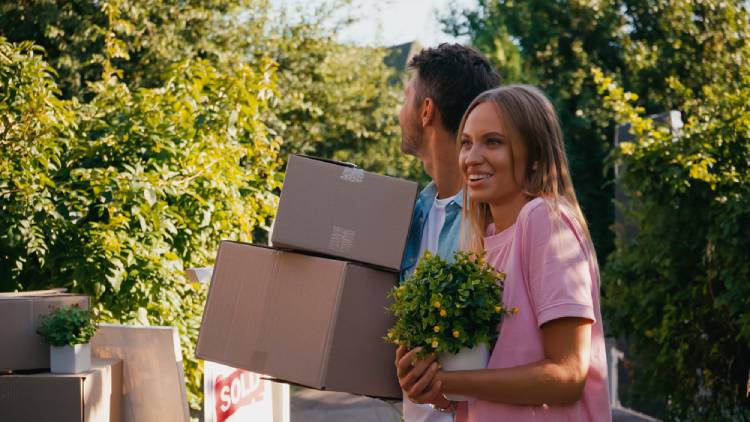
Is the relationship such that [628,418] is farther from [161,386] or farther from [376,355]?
[376,355]

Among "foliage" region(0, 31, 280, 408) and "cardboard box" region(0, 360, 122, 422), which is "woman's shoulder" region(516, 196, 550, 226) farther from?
"foliage" region(0, 31, 280, 408)

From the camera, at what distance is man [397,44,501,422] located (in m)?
2.60

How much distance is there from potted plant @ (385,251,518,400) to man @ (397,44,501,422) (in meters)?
0.66

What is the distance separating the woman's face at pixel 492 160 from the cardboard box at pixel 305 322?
0.49 metres

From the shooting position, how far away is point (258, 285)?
2.43 metres

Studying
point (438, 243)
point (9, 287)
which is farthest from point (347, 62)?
point (438, 243)

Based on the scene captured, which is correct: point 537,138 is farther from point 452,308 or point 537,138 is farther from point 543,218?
point 452,308

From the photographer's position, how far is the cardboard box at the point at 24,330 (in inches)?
142

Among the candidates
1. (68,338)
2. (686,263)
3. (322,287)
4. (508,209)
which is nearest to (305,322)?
(322,287)

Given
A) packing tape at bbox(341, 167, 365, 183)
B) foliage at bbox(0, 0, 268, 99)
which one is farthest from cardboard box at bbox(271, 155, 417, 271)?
foliage at bbox(0, 0, 268, 99)

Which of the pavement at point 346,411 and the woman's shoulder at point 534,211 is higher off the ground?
the woman's shoulder at point 534,211

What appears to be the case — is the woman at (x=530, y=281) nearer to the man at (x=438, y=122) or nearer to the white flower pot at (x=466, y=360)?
the white flower pot at (x=466, y=360)

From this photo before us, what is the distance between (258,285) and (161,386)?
4.97ft

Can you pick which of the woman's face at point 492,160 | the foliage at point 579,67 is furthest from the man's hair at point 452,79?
the foliage at point 579,67
